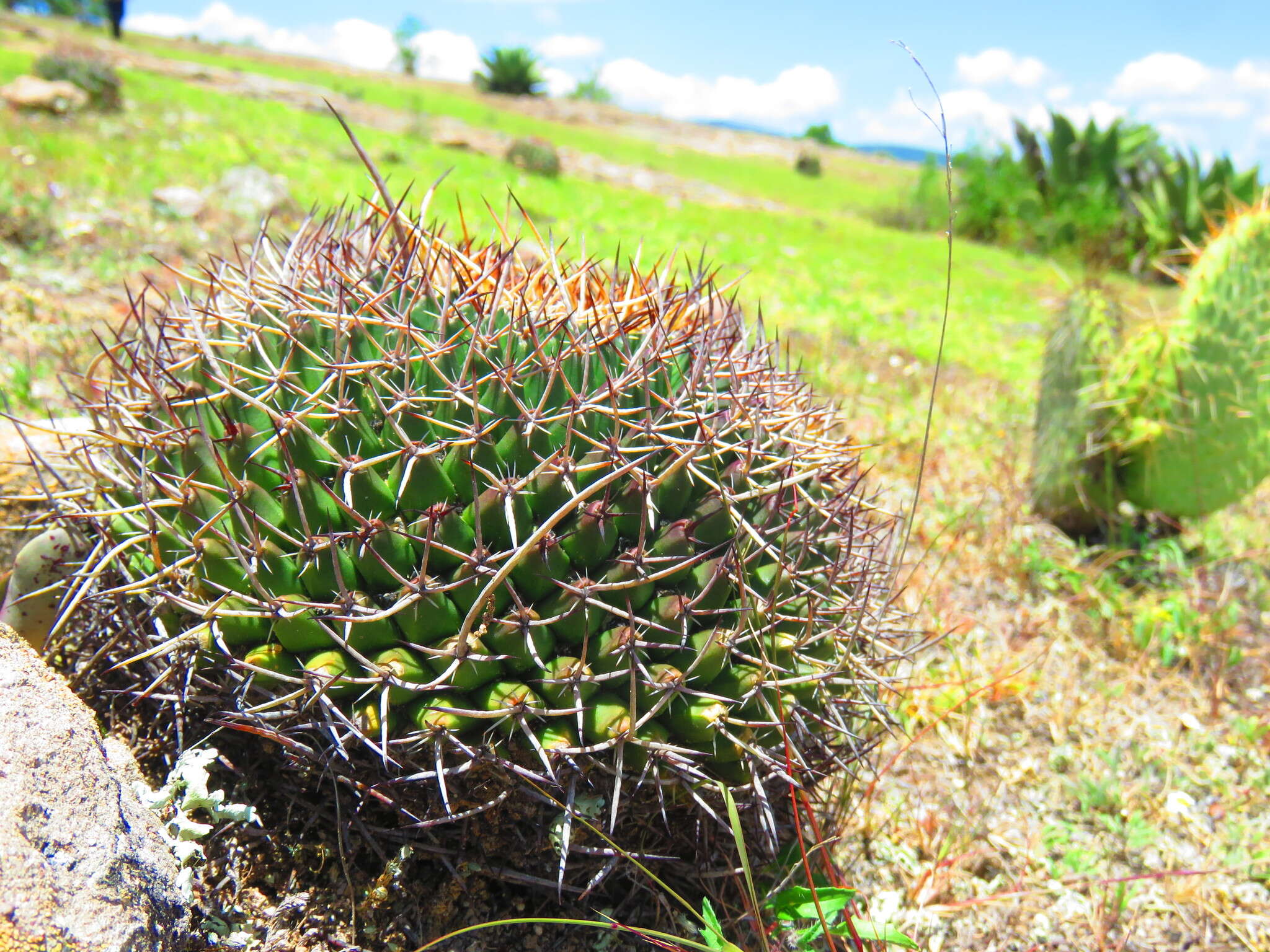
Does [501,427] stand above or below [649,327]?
below

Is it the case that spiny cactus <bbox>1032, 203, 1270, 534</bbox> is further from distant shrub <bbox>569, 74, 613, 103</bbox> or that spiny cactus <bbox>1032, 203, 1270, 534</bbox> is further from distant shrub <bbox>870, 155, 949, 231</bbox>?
distant shrub <bbox>569, 74, 613, 103</bbox>

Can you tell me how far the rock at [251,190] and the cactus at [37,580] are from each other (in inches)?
293

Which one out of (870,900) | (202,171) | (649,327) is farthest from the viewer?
(202,171)

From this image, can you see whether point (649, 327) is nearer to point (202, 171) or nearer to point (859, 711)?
point (859, 711)

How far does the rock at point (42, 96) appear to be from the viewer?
13.0m

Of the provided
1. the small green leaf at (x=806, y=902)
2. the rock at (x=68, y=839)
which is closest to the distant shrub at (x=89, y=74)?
the rock at (x=68, y=839)

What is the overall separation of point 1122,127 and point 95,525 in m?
24.8

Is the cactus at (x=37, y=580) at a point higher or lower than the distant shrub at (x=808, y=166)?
lower

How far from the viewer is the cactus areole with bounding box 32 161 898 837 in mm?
1725

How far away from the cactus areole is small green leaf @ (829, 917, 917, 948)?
0.36m

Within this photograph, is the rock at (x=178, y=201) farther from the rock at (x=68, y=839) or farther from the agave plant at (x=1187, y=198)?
the agave plant at (x=1187, y=198)

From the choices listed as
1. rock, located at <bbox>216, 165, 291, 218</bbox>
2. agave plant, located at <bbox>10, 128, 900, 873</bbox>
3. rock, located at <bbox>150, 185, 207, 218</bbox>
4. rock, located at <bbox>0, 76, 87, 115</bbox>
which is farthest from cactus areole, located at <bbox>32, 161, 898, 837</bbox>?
rock, located at <bbox>0, 76, 87, 115</bbox>

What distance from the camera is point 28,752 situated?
4.87ft

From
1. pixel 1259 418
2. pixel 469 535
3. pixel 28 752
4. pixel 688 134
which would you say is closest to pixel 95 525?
pixel 28 752
